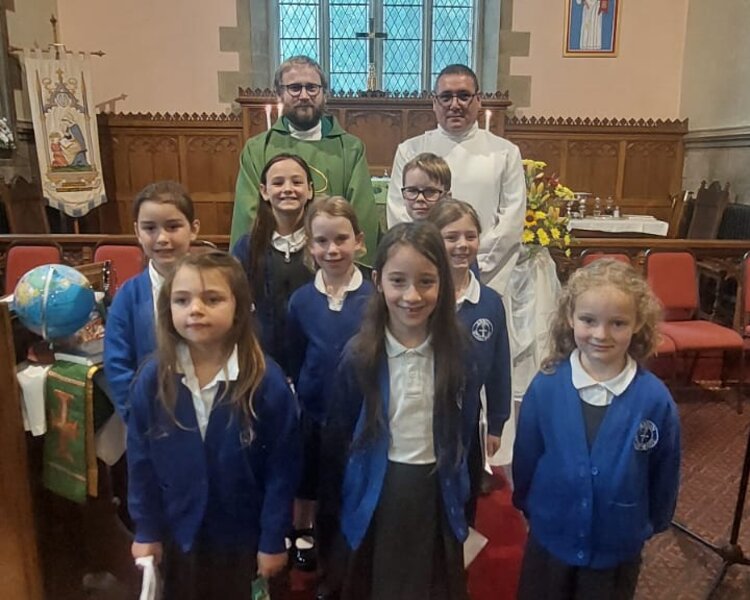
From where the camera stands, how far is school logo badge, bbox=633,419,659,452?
1622 millimetres

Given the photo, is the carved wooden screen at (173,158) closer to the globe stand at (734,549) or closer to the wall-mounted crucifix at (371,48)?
the wall-mounted crucifix at (371,48)

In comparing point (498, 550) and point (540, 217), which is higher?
point (540, 217)

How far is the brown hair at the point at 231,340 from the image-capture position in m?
1.62

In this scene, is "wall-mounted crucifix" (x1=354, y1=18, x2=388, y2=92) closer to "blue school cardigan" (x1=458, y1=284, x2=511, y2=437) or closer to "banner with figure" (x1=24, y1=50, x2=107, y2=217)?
"banner with figure" (x1=24, y1=50, x2=107, y2=217)

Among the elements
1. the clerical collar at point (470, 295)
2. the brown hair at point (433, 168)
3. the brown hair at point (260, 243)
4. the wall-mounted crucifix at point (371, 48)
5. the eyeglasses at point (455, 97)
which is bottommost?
the clerical collar at point (470, 295)

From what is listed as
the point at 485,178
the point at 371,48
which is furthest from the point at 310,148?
the point at 371,48

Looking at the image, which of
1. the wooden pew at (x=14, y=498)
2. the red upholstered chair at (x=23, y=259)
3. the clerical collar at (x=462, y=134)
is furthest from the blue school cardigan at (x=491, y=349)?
the red upholstered chair at (x=23, y=259)

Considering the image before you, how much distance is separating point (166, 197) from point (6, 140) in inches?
214

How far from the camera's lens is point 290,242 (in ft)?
7.72

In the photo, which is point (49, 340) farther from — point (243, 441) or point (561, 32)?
point (561, 32)

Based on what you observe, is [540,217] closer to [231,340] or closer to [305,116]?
[305,116]

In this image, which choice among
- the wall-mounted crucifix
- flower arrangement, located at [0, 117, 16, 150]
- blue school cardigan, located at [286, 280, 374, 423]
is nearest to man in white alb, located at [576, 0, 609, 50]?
the wall-mounted crucifix

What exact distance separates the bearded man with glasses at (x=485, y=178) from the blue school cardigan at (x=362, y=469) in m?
1.34

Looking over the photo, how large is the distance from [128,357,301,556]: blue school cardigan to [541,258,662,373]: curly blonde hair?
0.72 m
